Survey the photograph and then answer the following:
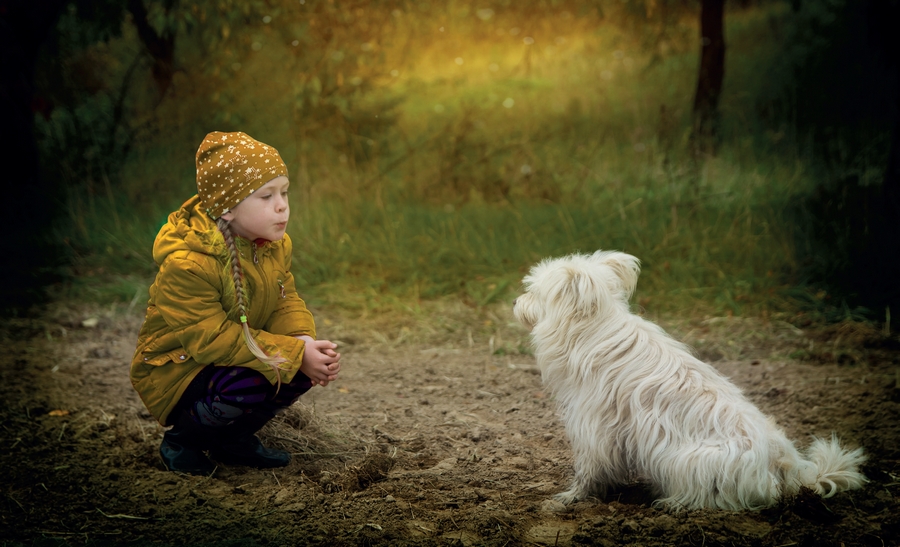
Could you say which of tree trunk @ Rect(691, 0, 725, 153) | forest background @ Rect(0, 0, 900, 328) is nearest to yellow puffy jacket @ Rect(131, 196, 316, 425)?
forest background @ Rect(0, 0, 900, 328)

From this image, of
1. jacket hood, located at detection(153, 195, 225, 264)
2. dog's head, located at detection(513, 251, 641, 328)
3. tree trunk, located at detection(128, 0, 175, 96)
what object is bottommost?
Result: dog's head, located at detection(513, 251, 641, 328)

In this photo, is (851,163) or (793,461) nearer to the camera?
(793,461)

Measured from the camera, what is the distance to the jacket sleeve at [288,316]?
3.20 metres

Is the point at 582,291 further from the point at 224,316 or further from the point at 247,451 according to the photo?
the point at 247,451

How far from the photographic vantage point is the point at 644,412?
2738 mm

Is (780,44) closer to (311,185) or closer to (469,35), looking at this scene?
(469,35)

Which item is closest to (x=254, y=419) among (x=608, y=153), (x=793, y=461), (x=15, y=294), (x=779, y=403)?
(x=793, y=461)

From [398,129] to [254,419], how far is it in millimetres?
4996

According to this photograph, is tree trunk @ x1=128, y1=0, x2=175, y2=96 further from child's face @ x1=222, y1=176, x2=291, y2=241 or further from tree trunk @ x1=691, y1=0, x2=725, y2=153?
tree trunk @ x1=691, y1=0, x2=725, y2=153

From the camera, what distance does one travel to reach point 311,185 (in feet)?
23.6

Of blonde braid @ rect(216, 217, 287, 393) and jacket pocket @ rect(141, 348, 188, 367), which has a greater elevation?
blonde braid @ rect(216, 217, 287, 393)

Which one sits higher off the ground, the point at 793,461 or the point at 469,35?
the point at 469,35

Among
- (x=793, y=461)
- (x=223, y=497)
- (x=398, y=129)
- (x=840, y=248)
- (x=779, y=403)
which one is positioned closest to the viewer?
(x=793, y=461)

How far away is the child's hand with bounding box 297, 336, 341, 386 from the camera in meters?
2.92
